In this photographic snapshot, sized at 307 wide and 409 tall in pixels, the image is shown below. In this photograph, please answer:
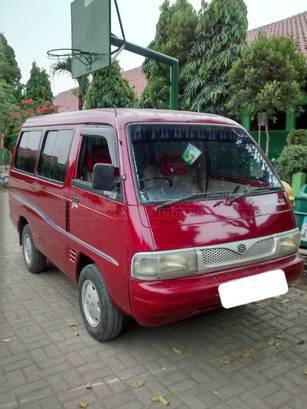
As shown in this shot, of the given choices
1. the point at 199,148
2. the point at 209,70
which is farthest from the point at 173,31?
the point at 199,148

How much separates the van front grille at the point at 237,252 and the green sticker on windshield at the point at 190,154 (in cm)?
96

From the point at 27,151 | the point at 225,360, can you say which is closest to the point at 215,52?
the point at 27,151

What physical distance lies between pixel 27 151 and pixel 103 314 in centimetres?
295

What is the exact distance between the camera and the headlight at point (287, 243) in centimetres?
334

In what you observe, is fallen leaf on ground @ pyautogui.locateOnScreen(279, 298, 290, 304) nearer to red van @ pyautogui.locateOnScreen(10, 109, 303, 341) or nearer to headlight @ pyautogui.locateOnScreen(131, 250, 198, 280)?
red van @ pyautogui.locateOnScreen(10, 109, 303, 341)

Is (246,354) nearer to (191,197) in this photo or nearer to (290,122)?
(191,197)

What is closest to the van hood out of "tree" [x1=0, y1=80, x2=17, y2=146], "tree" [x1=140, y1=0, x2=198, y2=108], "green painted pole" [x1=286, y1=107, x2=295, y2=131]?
"green painted pole" [x1=286, y1=107, x2=295, y2=131]

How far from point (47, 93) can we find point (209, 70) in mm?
16287

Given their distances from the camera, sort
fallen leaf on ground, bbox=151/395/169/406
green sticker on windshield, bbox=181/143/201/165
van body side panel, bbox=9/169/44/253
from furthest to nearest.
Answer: van body side panel, bbox=9/169/44/253 < green sticker on windshield, bbox=181/143/201/165 < fallen leaf on ground, bbox=151/395/169/406

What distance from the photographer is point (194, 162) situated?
368 centimetres

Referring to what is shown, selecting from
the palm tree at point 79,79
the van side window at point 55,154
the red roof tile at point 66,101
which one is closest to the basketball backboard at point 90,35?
the van side window at point 55,154

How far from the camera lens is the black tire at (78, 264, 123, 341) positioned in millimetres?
3275

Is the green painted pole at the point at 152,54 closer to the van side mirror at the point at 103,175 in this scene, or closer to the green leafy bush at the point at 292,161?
the green leafy bush at the point at 292,161

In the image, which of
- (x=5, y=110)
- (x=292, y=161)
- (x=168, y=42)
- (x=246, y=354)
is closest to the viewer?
(x=246, y=354)
